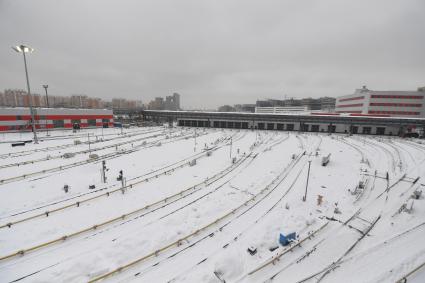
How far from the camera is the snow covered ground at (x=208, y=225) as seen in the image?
8148mm

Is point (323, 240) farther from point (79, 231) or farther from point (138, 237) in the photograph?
point (79, 231)

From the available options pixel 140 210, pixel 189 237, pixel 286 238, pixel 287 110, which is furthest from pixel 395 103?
pixel 140 210

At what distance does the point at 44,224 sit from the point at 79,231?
2.59 m

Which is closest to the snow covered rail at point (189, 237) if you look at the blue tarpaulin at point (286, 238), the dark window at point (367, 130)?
the blue tarpaulin at point (286, 238)

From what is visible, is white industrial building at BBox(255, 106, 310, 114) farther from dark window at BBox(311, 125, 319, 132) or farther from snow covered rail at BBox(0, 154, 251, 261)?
snow covered rail at BBox(0, 154, 251, 261)

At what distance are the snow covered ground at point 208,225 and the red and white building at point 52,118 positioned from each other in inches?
1279

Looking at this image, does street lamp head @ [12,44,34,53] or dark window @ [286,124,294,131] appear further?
dark window @ [286,124,294,131]

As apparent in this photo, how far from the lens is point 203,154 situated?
1152 inches

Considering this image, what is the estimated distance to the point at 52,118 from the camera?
1901 inches

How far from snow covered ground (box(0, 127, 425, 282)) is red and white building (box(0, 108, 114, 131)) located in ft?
107

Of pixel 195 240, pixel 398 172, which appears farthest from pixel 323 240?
pixel 398 172

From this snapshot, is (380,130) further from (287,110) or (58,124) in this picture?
(287,110)

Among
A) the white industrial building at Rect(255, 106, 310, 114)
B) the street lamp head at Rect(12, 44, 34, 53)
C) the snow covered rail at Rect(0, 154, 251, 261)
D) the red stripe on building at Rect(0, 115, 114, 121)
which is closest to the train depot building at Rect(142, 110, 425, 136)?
the red stripe on building at Rect(0, 115, 114, 121)

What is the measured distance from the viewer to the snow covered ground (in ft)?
26.7
